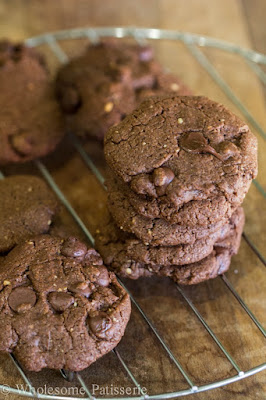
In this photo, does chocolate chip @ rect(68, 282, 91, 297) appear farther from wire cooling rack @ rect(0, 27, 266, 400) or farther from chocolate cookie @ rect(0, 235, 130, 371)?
wire cooling rack @ rect(0, 27, 266, 400)

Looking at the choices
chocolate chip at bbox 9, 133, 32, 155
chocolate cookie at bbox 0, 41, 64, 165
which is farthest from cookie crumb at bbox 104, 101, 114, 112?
chocolate chip at bbox 9, 133, 32, 155

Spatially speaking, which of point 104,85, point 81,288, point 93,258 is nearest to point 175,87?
point 104,85

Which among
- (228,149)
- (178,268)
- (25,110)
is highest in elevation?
(25,110)

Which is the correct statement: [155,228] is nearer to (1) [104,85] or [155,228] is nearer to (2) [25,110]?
(1) [104,85]

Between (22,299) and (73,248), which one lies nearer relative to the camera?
(22,299)

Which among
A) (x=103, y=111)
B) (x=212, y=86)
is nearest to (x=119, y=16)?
(x=212, y=86)

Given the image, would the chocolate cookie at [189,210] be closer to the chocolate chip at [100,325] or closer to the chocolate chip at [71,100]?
the chocolate chip at [100,325]

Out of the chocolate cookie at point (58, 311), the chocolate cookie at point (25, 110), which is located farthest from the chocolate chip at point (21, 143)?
the chocolate cookie at point (58, 311)
